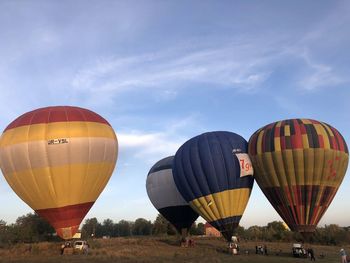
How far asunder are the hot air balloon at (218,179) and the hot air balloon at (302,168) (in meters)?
1.71

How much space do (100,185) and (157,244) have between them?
1074 centimetres

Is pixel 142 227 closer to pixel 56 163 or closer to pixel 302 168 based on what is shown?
pixel 56 163

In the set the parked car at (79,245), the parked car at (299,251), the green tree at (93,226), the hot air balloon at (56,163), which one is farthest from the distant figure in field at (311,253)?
the green tree at (93,226)

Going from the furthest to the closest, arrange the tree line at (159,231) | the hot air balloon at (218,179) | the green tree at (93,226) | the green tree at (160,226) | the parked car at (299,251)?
the green tree at (93,226), the green tree at (160,226), the tree line at (159,231), the hot air balloon at (218,179), the parked car at (299,251)

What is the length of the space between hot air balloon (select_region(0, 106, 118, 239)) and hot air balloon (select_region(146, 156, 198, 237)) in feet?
40.3

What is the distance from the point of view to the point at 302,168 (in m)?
29.1

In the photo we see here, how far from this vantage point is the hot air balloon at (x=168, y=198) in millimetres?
39719

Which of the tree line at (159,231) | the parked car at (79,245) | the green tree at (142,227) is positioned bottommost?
the parked car at (79,245)

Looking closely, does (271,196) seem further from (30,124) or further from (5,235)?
(5,235)

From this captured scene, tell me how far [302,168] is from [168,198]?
51.3 ft

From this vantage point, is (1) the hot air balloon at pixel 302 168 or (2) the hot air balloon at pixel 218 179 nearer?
(1) the hot air balloon at pixel 302 168

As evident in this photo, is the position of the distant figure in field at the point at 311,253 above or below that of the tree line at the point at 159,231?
below

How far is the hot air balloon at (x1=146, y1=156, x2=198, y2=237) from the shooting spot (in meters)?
39.7

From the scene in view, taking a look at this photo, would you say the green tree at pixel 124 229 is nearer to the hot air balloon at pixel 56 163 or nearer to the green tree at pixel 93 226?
the green tree at pixel 93 226
